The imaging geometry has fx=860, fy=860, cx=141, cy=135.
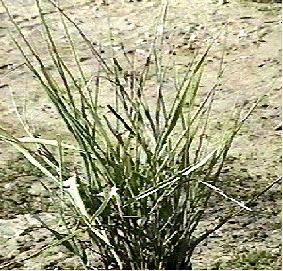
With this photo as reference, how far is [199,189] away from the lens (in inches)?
50.2

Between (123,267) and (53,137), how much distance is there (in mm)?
923

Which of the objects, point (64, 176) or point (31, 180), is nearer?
point (64, 176)

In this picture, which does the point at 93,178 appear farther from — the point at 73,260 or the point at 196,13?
the point at 196,13

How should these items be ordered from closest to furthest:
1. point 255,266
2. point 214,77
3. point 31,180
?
1. point 255,266
2. point 31,180
3. point 214,77

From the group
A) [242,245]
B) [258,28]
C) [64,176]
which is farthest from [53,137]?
[258,28]

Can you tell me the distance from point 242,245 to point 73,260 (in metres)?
0.31

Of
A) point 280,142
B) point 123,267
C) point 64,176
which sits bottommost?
point 280,142

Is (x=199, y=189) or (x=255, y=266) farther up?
(x=199, y=189)

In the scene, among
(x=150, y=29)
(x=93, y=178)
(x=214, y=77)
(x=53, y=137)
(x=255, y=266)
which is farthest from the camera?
(x=150, y=29)

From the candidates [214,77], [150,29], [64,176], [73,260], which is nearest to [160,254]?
[64,176]

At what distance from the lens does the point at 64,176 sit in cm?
127

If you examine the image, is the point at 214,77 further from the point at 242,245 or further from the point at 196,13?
the point at 242,245

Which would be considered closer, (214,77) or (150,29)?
(214,77)

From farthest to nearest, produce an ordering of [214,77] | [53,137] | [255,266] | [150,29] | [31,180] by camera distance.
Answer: [150,29], [214,77], [53,137], [31,180], [255,266]
